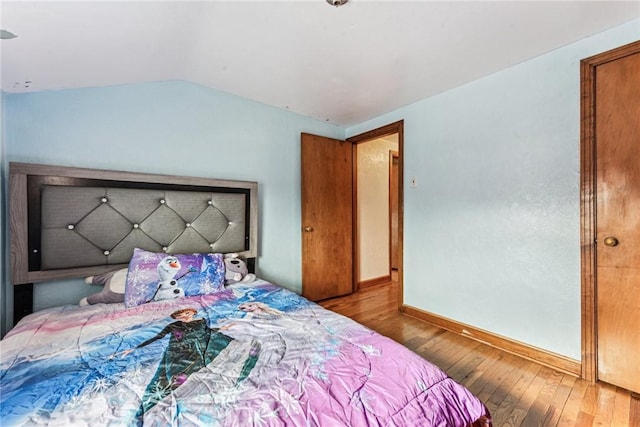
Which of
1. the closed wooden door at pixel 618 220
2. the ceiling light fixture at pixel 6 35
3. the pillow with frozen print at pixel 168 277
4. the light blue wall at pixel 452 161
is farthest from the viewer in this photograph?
the light blue wall at pixel 452 161

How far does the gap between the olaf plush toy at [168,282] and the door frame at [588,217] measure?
2.69 m

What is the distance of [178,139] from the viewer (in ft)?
7.35

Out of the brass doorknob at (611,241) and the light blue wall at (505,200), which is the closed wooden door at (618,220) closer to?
the brass doorknob at (611,241)

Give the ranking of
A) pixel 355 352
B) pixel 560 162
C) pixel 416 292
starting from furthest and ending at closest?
1. pixel 416 292
2. pixel 560 162
3. pixel 355 352

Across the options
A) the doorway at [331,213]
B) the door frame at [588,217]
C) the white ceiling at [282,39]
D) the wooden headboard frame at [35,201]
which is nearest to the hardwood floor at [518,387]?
the door frame at [588,217]

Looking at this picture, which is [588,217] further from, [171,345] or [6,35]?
[6,35]

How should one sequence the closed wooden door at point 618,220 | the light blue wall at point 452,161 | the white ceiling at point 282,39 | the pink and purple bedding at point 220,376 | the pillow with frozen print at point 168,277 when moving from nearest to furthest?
1. the pink and purple bedding at point 220,376
2. the white ceiling at point 282,39
3. the closed wooden door at point 618,220
4. the pillow with frozen print at point 168,277
5. the light blue wall at point 452,161

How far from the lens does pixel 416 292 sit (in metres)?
2.75

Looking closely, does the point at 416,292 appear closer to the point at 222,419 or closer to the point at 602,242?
the point at 602,242

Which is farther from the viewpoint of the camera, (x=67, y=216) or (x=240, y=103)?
(x=240, y=103)

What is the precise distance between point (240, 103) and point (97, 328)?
212 cm

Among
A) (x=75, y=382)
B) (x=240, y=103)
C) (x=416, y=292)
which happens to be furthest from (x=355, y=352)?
(x=240, y=103)

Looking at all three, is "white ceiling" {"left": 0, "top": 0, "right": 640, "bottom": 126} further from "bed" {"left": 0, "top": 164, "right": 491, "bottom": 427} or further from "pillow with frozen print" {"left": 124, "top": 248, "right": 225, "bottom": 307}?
"pillow with frozen print" {"left": 124, "top": 248, "right": 225, "bottom": 307}

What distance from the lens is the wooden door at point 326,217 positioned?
3049 millimetres
